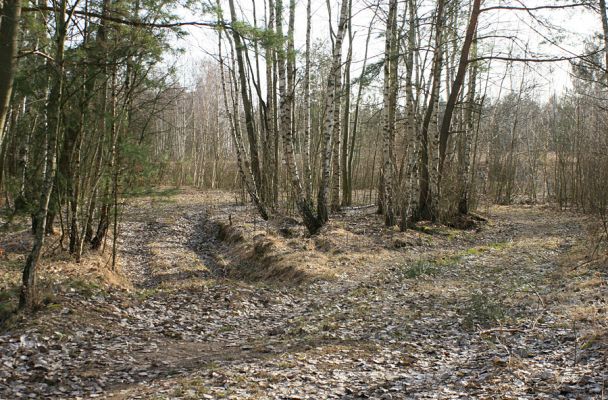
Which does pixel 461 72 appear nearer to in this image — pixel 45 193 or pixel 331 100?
pixel 331 100

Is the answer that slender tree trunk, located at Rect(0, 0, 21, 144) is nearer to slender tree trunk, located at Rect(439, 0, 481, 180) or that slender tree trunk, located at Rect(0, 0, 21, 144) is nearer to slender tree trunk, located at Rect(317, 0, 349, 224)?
slender tree trunk, located at Rect(317, 0, 349, 224)

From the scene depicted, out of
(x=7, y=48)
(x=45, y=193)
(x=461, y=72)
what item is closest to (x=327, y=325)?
(x=45, y=193)

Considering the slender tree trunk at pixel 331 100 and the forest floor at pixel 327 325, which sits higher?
the slender tree trunk at pixel 331 100

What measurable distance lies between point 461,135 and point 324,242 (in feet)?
31.8

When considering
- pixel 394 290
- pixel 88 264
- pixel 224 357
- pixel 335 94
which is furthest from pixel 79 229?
pixel 335 94

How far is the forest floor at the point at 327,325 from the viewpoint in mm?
4832

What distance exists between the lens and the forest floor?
4832 mm

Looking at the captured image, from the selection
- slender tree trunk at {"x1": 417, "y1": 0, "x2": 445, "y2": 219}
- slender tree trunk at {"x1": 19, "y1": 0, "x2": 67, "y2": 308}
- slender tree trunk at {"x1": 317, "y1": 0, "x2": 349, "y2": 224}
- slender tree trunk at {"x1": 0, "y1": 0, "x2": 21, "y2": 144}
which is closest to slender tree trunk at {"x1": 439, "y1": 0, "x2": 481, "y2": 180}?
slender tree trunk at {"x1": 417, "y1": 0, "x2": 445, "y2": 219}

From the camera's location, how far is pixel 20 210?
29.5 ft

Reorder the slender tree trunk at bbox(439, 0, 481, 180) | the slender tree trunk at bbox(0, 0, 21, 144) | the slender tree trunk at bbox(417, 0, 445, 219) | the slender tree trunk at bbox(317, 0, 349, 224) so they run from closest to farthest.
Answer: the slender tree trunk at bbox(0, 0, 21, 144) < the slender tree trunk at bbox(317, 0, 349, 224) < the slender tree trunk at bbox(439, 0, 481, 180) < the slender tree trunk at bbox(417, 0, 445, 219)

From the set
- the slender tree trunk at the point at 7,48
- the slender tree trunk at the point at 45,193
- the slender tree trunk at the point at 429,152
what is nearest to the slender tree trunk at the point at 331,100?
the slender tree trunk at the point at 429,152

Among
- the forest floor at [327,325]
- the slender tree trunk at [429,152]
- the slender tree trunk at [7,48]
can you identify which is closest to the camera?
the forest floor at [327,325]

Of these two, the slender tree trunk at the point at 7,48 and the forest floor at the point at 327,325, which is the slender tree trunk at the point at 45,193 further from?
the slender tree trunk at the point at 7,48

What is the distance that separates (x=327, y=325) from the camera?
7.03 meters
